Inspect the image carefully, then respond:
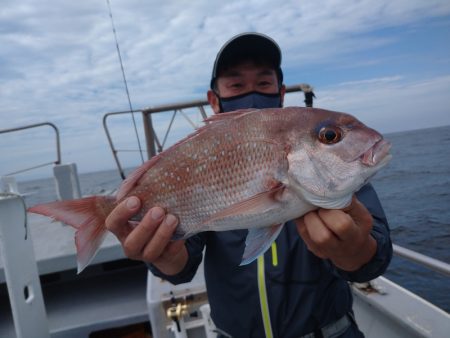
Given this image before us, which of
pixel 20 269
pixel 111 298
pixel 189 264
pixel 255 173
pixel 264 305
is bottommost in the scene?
pixel 111 298

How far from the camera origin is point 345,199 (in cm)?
155

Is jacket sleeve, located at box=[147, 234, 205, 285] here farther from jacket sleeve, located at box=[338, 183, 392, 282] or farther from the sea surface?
the sea surface

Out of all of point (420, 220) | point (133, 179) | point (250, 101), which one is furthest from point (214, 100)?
point (420, 220)

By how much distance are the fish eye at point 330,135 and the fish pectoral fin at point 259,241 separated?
1.58ft

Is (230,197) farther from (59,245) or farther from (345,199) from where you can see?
(59,245)

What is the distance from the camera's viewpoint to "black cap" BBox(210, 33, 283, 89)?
98.0 inches

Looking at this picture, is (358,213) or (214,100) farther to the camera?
(214,100)

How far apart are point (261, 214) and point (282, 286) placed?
852 mm

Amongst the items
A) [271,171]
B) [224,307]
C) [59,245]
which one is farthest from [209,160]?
[59,245]

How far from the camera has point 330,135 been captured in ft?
5.32

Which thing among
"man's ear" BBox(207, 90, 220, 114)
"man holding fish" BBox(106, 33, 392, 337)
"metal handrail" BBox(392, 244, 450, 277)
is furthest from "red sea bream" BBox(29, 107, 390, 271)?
"metal handrail" BBox(392, 244, 450, 277)

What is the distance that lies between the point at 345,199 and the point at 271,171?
0.37 m

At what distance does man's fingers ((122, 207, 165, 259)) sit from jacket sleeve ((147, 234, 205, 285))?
0.39m

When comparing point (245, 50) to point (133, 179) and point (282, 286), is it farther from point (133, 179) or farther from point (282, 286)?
point (282, 286)
